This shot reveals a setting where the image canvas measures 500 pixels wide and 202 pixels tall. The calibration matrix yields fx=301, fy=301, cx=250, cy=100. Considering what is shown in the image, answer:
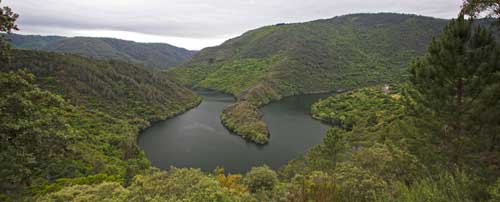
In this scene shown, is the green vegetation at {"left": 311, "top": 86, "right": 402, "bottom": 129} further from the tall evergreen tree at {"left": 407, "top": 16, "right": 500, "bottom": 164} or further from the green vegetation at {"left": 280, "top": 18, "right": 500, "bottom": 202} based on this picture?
the tall evergreen tree at {"left": 407, "top": 16, "right": 500, "bottom": 164}

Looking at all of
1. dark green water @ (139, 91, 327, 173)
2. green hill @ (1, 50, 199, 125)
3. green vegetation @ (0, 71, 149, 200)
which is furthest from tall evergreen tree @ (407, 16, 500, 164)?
green hill @ (1, 50, 199, 125)

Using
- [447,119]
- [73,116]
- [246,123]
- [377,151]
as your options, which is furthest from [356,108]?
[447,119]

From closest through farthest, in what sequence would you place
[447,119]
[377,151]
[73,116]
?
[447,119] → [377,151] → [73,116]

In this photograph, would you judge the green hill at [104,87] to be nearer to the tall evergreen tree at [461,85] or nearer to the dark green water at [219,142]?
the dark green water at [219,142]

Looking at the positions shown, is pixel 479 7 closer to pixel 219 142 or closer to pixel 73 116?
pixel 219 142

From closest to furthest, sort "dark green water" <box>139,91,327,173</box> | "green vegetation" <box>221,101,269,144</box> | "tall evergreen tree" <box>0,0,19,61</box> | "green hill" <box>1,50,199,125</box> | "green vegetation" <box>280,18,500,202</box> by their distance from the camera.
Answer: "tall evergreen tree" <box>0,0,19,61</box> < "green vegetation" <box>280,18,500,202</box> < "dark green water" <box>139,91,327,173</box> < "green vegetation" <box>221,101,269,144</box> < "green hill" <box>1,50,199,125</box>

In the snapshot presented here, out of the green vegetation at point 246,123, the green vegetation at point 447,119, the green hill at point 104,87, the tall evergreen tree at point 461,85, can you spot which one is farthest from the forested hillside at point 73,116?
the green vegetation at point 246,123
